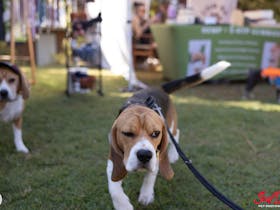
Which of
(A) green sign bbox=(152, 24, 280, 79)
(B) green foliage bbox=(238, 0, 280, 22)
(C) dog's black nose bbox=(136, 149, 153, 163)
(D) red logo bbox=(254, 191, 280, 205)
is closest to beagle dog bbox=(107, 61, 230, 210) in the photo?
(C) dog's black nose bbox=(136, 149, 153, 163)

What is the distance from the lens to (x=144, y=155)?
2.00m

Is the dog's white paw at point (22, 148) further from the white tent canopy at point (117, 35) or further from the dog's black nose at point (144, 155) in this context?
the white tent canopy at point (117, 35)

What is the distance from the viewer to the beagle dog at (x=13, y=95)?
3.51m

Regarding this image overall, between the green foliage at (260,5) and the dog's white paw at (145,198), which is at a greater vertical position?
the green foliage at (260,5)

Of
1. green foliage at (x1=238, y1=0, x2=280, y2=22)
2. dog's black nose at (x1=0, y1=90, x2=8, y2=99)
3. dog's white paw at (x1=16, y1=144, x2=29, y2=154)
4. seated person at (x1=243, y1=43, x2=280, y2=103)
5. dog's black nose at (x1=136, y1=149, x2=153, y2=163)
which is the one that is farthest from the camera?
green foliage at (x1=238, y1=0, x2=280, y2=22)

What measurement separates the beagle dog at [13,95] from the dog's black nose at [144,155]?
1981mm

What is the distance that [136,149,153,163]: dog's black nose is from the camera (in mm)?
1995

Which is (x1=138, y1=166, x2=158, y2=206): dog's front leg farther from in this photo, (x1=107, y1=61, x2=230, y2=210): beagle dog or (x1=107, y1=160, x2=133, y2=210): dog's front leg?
(x1=107, y1=160, x2=133, y2=210): dog's front leg

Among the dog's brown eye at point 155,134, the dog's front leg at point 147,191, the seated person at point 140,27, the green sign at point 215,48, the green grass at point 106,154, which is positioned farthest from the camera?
the seated person at point 140,27

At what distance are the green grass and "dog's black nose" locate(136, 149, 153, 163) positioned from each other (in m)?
0.69

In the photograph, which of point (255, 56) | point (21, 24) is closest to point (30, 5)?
point (21, 24)

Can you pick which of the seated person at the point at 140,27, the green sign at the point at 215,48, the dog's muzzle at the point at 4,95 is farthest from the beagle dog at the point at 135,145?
the seated person at the point at 140,27

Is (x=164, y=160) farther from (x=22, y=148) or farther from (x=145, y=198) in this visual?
(x=22, y=148)

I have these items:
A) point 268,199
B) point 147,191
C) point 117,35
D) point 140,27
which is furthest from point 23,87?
A: point 140,27
